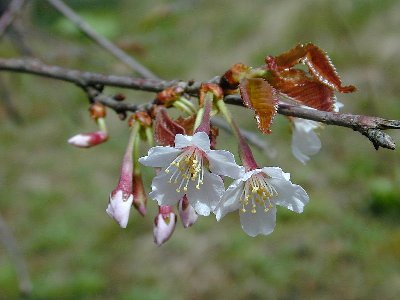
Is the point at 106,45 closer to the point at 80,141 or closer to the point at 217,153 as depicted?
the point at 80,141

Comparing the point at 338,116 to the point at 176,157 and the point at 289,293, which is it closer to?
the point at 176,157

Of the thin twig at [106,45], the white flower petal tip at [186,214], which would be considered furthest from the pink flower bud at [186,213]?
the thin twig at [106,45]

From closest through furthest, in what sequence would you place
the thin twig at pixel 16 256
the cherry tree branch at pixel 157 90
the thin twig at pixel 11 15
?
the cherry tree branch at pixel 157 90, the thin twig at pixel 11 15, the thin twig at pixel 16 256

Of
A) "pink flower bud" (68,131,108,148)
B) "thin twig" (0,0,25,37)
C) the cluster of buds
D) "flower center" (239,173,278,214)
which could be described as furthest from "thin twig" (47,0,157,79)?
"flower center" (239,173,278,214)

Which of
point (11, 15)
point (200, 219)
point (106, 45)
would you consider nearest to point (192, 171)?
point (106, 45)

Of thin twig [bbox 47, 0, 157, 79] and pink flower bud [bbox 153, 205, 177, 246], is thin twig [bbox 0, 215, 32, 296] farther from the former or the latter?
pink flower bud [bbox 153, 205, 177, 246]

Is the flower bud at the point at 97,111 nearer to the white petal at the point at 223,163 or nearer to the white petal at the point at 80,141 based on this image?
the white petal at the point at 80,141

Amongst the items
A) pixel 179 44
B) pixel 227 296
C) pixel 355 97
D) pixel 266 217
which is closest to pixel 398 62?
pixel 355 97
